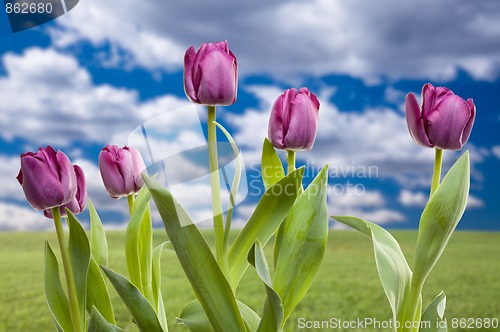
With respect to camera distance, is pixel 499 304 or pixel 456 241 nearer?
pixel 499 304

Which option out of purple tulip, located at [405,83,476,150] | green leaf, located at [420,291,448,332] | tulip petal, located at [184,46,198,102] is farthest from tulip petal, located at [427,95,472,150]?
tulip petal, located at [184,46,198,102]

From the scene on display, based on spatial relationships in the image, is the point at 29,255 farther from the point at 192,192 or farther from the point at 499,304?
the point at 192,192

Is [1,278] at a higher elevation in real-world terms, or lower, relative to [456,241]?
higher

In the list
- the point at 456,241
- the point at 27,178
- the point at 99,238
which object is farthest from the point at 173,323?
the point at 456,241

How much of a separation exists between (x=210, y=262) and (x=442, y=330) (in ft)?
1.89

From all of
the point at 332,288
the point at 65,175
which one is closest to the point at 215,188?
the point at 65,175

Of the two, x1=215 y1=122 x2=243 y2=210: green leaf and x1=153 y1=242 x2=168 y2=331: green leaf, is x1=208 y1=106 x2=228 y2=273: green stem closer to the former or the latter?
x1=215 y1=122 x2=243 y2=210: green leaf

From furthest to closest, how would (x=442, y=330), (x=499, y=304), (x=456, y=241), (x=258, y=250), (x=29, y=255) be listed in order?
(x=456, y=241), (x=29, y=255), (x=499, y=304), (x=442, y=330), (x=258, y=250)

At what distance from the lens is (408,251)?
6727 mm

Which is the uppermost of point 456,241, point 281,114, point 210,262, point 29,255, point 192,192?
point 281,114

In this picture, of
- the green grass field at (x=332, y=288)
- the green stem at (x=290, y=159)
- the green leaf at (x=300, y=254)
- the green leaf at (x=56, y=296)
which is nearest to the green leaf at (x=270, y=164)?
the green stem at (x=290, y=159)

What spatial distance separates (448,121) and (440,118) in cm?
2

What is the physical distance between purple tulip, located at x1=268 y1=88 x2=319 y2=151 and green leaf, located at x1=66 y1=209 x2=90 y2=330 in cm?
42

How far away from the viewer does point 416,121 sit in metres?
1.20
